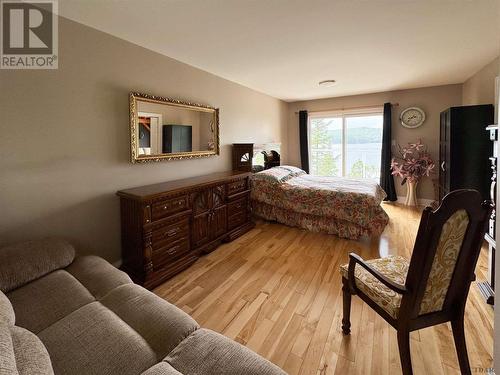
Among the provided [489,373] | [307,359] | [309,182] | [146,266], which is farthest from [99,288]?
[309,182]

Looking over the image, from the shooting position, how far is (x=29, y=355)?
0.84 meters

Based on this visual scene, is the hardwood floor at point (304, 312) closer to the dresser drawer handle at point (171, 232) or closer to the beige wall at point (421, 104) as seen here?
the dresser drawer handle at point (171, 232)

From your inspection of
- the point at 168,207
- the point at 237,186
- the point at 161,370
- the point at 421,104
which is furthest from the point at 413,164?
the point at 161,370

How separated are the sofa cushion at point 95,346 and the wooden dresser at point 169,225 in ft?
3.40

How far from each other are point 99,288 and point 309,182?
3.24 m

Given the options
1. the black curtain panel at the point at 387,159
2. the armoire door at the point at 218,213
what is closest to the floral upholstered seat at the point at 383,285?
the armoire door at the point at 218,213

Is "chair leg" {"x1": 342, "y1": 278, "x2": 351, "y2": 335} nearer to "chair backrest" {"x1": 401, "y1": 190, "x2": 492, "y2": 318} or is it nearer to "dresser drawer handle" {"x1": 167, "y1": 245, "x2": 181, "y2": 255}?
"chair backrest" {"x1": 401, "y1": 190, "x2": 492, "y2": 318}

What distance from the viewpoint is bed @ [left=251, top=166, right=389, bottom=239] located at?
3.21m

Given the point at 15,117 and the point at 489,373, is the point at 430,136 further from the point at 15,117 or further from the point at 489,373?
the point at 15,117

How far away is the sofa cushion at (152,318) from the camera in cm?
111

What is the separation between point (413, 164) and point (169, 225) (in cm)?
469

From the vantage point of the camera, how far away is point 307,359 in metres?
1.51

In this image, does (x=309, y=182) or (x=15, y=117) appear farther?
(x=309, y=182)

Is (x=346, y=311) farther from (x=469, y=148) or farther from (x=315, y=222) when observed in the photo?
(x=469, y=148)
